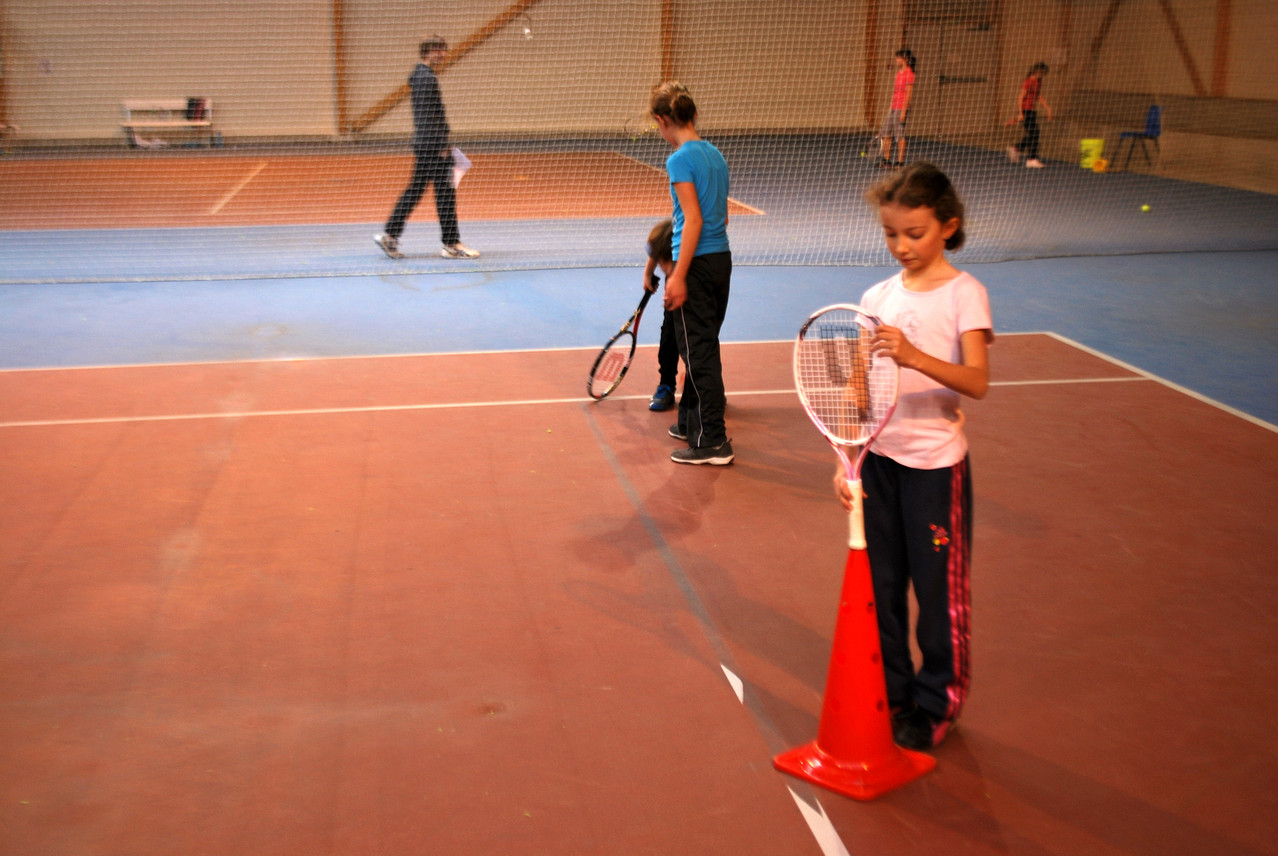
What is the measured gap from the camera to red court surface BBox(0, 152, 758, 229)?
1230cm

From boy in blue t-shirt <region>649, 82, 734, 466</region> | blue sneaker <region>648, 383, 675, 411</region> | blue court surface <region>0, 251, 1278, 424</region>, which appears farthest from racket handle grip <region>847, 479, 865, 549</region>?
blue court surface <region>0, 251, 1278, 424</region>

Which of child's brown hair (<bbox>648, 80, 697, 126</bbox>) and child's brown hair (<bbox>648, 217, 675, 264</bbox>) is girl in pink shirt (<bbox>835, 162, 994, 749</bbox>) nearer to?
child's brown hair (<bbox>648, 80, 697, 126</bbox>)

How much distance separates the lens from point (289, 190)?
14.2 metres

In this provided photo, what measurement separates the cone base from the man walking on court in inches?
306

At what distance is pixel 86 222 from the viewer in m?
11.8

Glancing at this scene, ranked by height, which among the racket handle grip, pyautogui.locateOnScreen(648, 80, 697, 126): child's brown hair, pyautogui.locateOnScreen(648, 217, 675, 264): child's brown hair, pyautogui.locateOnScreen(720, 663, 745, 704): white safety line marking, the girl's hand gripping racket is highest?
pyautogui.locateOnScreen(648, 80, 697, 126): child's brown hair

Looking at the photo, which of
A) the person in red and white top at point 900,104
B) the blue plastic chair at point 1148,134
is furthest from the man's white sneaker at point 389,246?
the blue plastic chair at point 1148,134

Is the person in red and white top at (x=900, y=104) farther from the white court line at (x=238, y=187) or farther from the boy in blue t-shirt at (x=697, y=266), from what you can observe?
the boy in blue t-shirt at (x=697, y=266)

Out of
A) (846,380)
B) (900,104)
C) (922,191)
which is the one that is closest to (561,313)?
(846,380)

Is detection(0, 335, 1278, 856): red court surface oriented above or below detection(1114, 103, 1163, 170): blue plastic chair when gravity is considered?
below

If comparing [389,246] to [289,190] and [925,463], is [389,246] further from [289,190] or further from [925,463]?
[925,463]

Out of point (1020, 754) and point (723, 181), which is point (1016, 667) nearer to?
point (1020, 754)

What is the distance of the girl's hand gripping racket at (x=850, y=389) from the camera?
8.77 ft

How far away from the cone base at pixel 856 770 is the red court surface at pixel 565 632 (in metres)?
0.03
